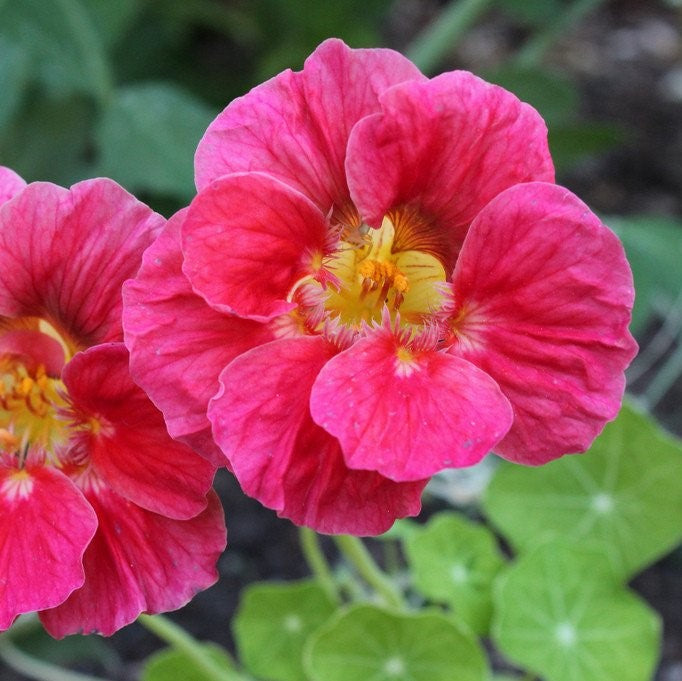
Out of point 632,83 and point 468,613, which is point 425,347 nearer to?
point 468,613

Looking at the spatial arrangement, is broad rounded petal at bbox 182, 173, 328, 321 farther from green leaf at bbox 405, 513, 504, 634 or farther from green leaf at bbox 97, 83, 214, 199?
green leaf at bbox 97, 83, 214, 199

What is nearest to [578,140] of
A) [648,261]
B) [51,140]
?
[648,261]

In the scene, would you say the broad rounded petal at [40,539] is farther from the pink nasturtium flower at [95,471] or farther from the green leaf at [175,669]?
the green leaf at [175,669]

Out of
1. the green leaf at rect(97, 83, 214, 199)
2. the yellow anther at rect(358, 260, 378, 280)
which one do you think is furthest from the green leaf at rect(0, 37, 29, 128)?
the yellow anther at rect(358, 260, 378, 280)

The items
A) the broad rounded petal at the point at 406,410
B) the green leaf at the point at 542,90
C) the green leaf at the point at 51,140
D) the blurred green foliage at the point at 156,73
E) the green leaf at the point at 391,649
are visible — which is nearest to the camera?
the broad rounded petal at the point at 406,410

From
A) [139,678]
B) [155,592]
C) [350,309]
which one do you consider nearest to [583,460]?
[350,309]

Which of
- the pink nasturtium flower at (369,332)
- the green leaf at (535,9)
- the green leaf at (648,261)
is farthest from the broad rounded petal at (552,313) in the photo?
the green leaf at (535,9)
